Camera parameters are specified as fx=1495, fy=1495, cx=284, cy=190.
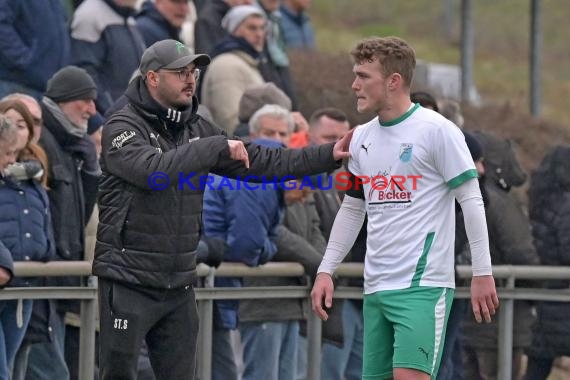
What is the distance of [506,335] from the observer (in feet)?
33.8

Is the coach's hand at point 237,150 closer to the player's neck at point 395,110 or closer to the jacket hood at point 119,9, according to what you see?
the player's neck at point 395,110

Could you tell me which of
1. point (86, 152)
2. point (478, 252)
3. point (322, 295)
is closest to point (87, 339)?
point (86, 152)

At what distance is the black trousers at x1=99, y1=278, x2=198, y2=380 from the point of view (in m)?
7.79

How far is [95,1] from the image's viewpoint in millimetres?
11688

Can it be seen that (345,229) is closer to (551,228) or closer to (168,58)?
(168,58)

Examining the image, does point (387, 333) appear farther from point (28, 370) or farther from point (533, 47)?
point (533, 47)

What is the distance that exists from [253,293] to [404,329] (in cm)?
205

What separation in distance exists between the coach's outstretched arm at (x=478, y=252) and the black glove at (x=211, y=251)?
2.03 meters

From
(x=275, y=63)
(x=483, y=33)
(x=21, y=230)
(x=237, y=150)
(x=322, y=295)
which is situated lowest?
(x=322, y=295)

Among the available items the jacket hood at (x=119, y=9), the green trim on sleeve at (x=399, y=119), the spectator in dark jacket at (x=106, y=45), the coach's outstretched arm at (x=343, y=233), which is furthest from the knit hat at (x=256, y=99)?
the green trim on sleeve at (x=399, y=119)

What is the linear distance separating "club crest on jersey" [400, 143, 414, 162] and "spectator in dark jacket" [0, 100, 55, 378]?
2322mm

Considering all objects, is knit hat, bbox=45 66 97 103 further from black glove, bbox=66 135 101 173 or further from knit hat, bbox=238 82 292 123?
knit hat, bbox=238 82 292 123

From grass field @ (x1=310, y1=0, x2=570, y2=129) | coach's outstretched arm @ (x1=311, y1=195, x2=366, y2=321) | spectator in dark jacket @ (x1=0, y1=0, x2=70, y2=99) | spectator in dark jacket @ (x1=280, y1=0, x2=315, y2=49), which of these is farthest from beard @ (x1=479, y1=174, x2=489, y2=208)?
grass field @ (x1=310, y1=0, x2=570, y2=129)

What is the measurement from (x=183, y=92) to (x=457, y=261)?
3358 millimetres
